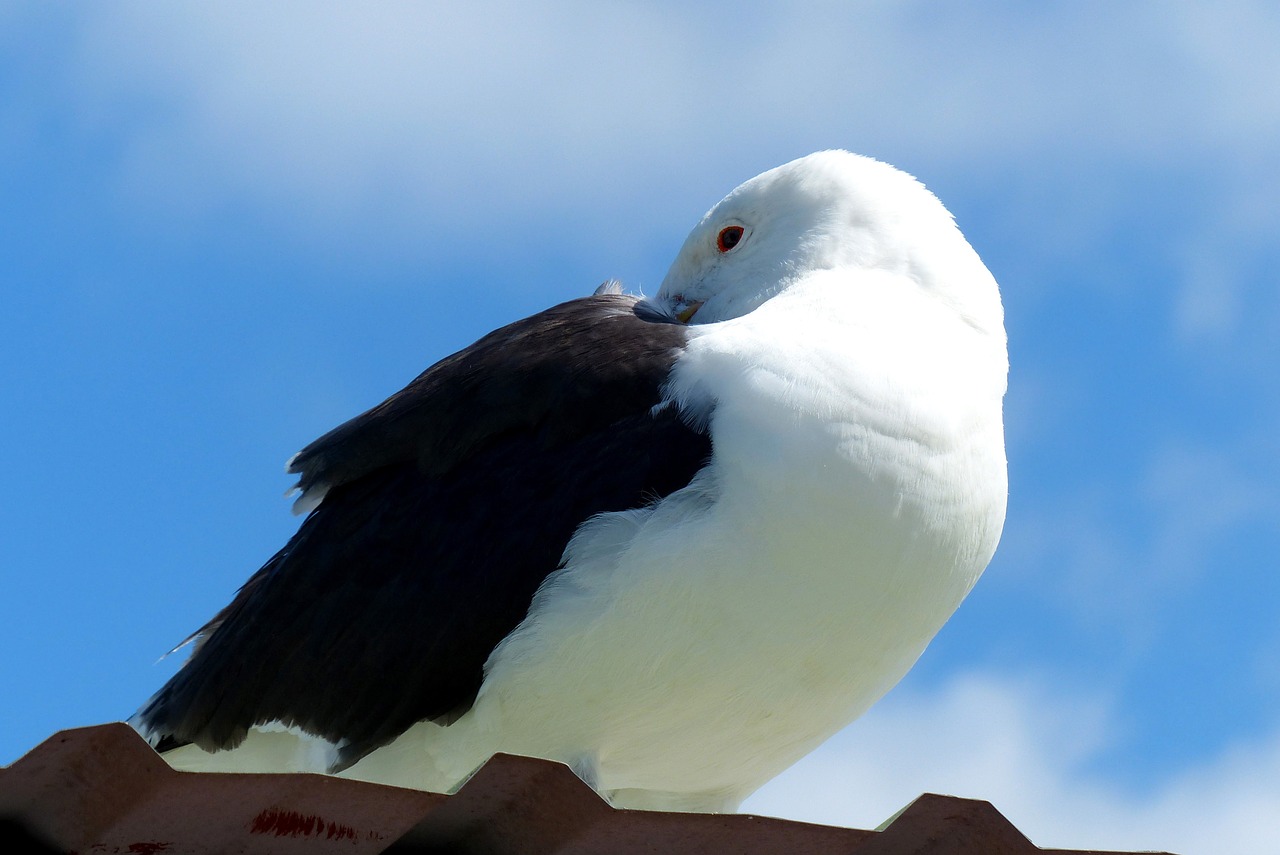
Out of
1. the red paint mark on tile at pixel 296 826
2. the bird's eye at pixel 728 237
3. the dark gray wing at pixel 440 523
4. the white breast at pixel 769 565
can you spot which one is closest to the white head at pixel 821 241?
the bird's eye at pixel 728 237

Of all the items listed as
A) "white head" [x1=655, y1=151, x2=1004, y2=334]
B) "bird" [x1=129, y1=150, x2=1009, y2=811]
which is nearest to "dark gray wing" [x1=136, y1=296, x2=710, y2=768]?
"bird" [x1=129, y1=150, x2=1009, y2=811]

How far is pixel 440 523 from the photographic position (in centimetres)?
556

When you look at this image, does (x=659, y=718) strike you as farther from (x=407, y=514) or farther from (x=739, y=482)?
(x=407, y=514)

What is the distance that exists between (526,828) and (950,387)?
272 centimetres

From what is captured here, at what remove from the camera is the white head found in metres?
5.94

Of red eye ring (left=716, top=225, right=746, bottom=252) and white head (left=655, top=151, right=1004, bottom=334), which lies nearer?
white head (left=655, top=151, right=1004, bottom=334)

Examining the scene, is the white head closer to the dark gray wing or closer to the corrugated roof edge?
the dark gray wing

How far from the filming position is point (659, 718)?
17.0ft

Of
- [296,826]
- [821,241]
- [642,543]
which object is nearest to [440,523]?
[642,543]

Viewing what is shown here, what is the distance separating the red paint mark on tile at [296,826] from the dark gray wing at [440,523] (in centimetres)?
214

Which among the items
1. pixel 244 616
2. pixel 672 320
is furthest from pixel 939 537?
pixel 244 616

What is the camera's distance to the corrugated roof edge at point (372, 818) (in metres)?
2.98

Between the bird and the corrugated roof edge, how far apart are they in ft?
6.25

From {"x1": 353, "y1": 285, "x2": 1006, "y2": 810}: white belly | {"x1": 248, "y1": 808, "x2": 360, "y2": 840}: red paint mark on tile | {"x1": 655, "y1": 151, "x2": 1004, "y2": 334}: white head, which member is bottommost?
{"x1": 248, "y1": 808, "x2": 360, "y2": 840}: red paint mark on tile
